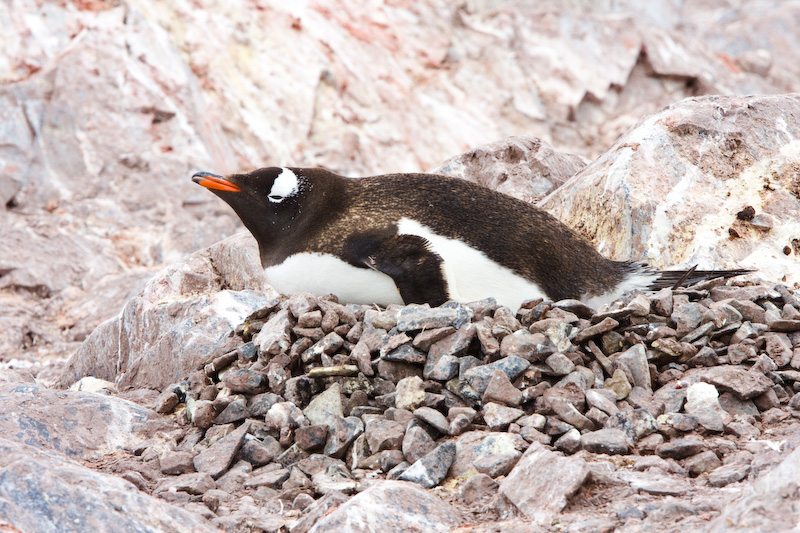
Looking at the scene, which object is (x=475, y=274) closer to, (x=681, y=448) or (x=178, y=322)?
(x=681, y=448)

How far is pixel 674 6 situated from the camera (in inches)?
934

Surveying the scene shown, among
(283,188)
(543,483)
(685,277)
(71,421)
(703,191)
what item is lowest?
(71,421)

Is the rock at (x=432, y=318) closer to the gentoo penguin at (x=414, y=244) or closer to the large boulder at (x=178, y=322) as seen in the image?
the gentoo penguin at (x=414, y=244)

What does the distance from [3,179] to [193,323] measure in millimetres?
6487

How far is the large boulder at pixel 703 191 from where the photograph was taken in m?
5.00

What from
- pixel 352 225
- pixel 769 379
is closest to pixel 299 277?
pixel 352 225

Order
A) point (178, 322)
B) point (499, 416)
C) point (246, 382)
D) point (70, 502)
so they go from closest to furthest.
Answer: point (70, 502)
point (499, 416)
point (246, 382)
point (178, 322)

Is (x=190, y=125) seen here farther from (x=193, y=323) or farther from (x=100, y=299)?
(x=193, y=323)

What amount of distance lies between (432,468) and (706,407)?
1.11 m

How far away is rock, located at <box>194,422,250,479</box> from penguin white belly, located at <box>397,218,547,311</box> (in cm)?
140

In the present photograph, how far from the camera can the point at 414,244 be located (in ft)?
13.4

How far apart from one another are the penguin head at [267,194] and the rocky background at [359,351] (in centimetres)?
54

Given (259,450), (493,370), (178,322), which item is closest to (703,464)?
(493,370)

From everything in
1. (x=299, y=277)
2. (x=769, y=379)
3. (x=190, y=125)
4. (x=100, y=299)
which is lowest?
(x=100, y=299)
